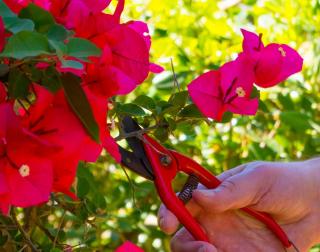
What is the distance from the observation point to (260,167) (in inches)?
40.4

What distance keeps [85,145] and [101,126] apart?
32 mm

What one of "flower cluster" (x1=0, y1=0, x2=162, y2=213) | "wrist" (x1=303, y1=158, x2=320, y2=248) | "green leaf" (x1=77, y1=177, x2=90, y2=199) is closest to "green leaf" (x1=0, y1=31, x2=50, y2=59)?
"flower cluster" (x1=0, y1=0, x2=162, y2=213)

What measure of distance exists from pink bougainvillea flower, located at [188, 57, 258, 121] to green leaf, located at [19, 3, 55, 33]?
0.69 feet

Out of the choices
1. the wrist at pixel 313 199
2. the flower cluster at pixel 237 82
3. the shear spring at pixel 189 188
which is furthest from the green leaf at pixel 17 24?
the wrist at pixel 313 199

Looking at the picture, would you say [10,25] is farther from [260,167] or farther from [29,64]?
[260,167]

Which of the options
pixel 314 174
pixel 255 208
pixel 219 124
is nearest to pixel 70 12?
pixel 255 208

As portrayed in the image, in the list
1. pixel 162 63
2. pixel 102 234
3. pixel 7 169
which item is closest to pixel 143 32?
pixel 7 169

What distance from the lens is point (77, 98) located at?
0.47 m

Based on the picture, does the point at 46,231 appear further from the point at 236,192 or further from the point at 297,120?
the point at 297,120

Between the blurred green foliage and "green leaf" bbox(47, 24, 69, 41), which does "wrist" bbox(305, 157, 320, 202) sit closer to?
the blurred green foliage

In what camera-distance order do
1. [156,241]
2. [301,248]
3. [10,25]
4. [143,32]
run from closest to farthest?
[10,25]
[143,32]
[301,248]
[156,241]

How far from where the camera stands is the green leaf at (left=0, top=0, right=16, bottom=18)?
479 mm

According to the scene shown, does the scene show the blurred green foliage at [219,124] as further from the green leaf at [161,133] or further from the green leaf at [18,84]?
the green leaf at [18,84]

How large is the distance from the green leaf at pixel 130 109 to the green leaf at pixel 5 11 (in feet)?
0.82
